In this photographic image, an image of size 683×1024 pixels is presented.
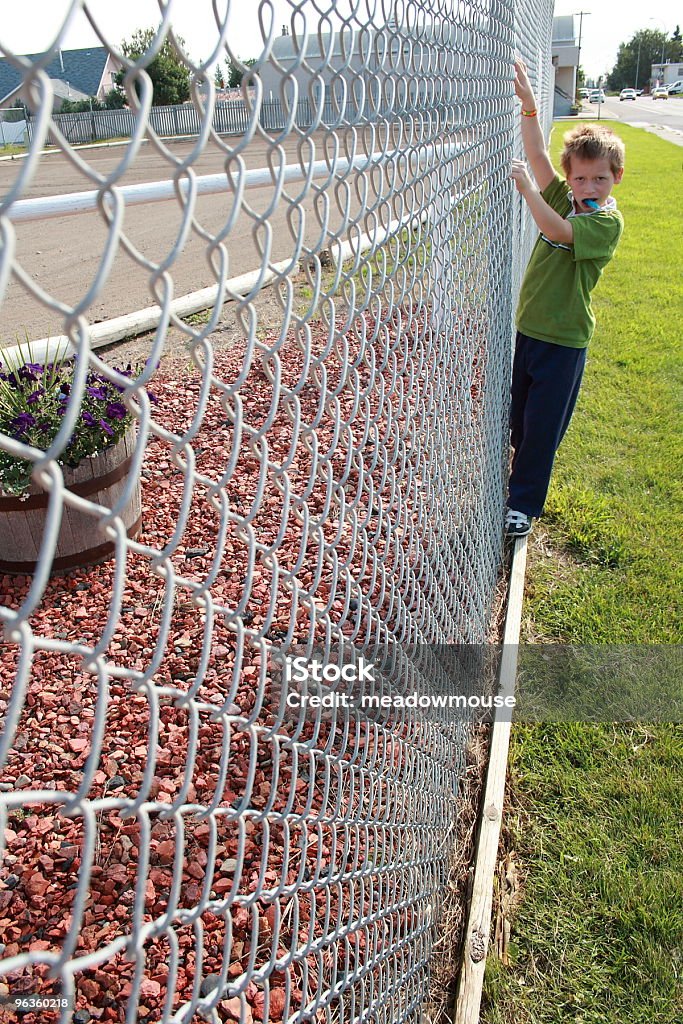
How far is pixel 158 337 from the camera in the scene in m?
0.78

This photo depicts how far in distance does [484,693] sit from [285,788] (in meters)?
1.01

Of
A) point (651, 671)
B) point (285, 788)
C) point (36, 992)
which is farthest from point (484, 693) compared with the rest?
point (36, 992)

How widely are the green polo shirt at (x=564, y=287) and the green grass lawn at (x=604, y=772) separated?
3.36 ft

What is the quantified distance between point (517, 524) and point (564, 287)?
1196mm

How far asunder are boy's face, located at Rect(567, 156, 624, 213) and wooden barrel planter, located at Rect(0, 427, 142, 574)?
239 centimetres

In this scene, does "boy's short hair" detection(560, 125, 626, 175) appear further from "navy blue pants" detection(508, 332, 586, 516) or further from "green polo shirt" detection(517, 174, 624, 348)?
"navy blue pants" detection(508, 332, 586, 516)

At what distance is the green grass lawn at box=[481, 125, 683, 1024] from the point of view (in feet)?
7.12

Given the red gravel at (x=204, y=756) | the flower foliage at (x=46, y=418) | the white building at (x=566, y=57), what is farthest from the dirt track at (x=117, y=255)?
the white building at (x=566, y=57)

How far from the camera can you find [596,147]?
11.5 feet

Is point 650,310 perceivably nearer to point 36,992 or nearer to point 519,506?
point 519,506

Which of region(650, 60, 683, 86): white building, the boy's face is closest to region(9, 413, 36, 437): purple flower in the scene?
the boy's face

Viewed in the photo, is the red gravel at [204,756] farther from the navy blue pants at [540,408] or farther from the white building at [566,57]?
the white building at [566,57]

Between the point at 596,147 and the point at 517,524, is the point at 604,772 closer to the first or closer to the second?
the point at 517,524

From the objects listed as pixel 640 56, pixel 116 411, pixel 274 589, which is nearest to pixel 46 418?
pixel 116 411
